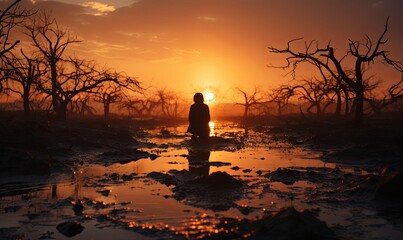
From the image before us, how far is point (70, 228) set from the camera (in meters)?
5.02

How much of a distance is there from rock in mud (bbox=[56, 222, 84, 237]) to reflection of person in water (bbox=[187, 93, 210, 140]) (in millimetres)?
13859

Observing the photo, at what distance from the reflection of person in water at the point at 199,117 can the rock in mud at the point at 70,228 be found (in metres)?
13.9

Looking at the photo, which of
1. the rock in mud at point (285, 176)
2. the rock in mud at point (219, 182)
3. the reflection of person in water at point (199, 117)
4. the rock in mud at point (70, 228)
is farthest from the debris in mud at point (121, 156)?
the rock in mud at point (70, 228)

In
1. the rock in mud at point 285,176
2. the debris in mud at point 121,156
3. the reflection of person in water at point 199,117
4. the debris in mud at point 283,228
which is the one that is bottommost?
the debris in mud at point 121,156

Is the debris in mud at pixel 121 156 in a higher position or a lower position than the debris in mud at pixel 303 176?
lower

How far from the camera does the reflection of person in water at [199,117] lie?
744 inches

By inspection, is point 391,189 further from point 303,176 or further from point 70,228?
point 70,228

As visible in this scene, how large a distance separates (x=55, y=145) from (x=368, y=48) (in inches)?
643

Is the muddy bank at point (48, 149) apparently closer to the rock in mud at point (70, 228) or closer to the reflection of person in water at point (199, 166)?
the reflection of person in water at point (199, 166)

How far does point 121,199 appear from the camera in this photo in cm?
701

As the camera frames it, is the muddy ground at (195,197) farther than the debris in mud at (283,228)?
Yes

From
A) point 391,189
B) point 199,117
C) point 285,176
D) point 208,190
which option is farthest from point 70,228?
point 199,117

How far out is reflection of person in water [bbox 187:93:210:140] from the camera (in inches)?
744

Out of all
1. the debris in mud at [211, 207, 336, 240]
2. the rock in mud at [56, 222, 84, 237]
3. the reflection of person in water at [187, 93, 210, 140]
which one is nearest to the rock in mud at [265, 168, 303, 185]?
the debris in mud at [211, 207, 336, 240]
